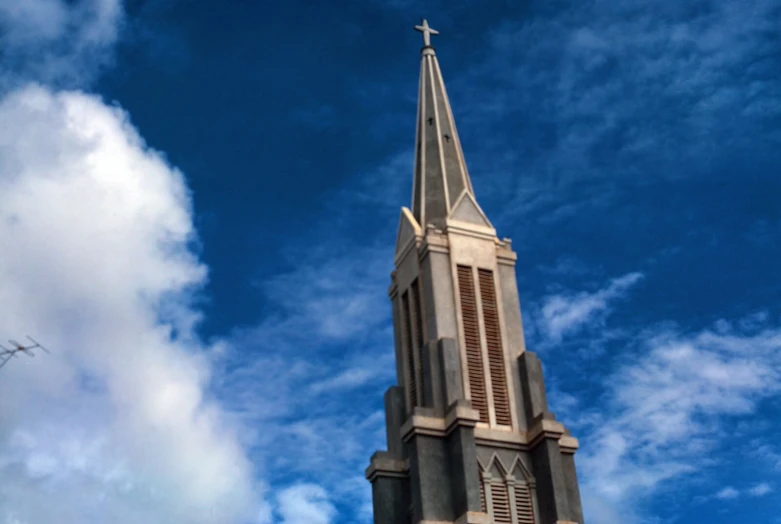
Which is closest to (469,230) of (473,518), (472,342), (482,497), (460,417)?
(472,342)

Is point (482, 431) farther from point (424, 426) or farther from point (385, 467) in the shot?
point (385, 467)

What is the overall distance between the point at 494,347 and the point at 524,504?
6.65 m

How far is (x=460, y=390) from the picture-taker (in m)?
44.2

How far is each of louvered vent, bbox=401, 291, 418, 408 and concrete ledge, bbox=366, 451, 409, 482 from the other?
105 inches

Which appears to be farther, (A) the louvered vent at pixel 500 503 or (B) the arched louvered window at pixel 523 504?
(B) the arched louvered window at pixel 523 504

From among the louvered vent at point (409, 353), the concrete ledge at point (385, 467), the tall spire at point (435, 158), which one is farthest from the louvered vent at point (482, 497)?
the tall spire at point (435, 158)

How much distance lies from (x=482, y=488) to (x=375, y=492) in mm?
4401

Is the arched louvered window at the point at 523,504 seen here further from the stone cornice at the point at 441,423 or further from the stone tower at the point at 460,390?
the stone cornice at the point at 441,423

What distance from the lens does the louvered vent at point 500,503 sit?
42.3 meters

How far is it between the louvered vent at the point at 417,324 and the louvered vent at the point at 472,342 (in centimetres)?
194

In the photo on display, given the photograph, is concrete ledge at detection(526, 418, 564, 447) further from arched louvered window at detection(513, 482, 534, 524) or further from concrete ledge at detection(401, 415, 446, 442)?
concrete ledge at detection(401, 415, 446, 442)

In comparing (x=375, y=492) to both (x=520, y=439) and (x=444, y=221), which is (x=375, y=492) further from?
(x=444, y=221)

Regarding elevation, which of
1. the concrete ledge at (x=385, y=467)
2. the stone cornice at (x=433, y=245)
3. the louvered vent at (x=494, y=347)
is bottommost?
the concrete ledge at (x=385, y=467)

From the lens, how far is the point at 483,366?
149 feet
